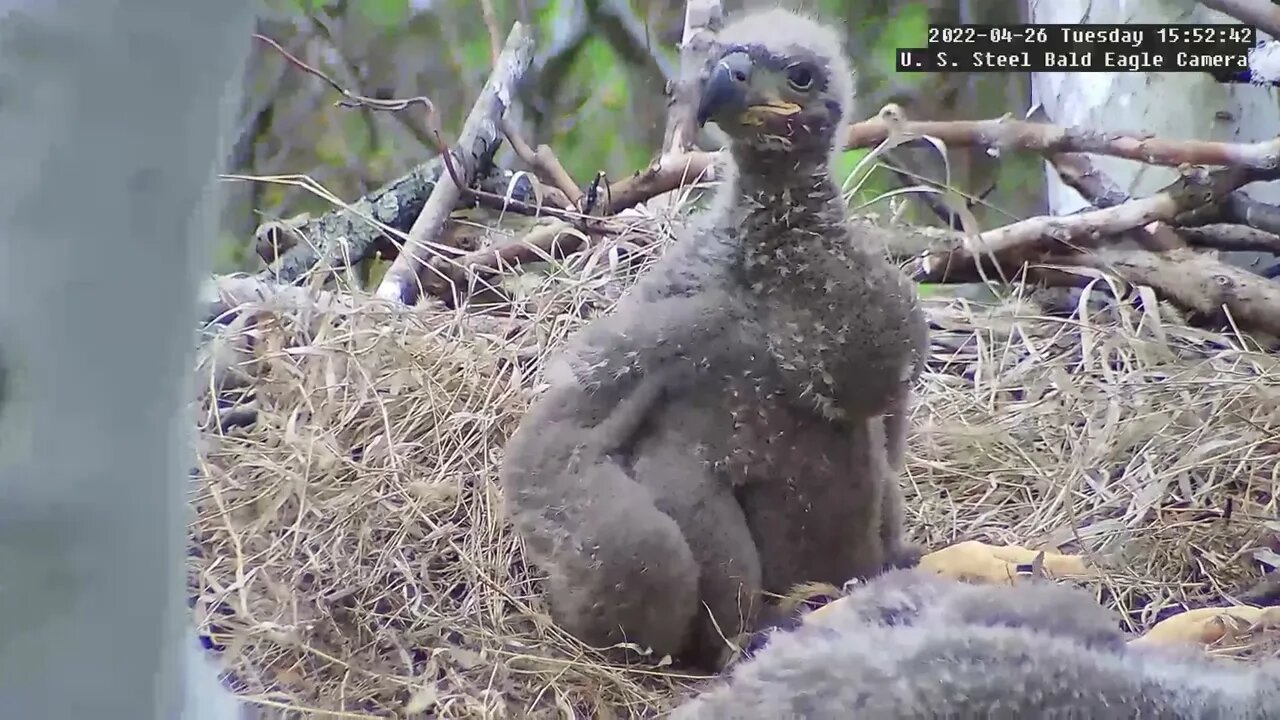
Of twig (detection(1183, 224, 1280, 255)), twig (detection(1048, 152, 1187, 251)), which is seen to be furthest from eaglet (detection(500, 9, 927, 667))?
twig (detection(1183, 224, 1280, 255))

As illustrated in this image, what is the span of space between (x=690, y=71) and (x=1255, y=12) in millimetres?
628

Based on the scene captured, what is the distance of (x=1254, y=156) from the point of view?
3.94 feet

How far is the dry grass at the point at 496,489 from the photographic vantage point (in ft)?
3.10

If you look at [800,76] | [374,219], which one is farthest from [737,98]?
[374,219]

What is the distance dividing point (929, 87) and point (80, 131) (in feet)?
3.13

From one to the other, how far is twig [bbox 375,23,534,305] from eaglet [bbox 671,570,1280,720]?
2.15 ft

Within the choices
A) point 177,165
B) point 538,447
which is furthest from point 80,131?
point 538,447

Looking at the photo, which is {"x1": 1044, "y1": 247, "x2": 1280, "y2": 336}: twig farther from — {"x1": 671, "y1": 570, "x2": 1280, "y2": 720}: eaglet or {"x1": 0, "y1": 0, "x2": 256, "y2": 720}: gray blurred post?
{"x1": 0, "y1": 0, "x2": 256, "y2": 720}: gray blurred post

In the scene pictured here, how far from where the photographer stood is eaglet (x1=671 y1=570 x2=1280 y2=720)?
1.97 ft

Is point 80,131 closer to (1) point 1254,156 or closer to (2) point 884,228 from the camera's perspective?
(2) point 884,228

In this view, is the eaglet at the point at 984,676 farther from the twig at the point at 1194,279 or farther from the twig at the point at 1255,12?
the twig at the point at 1255,12

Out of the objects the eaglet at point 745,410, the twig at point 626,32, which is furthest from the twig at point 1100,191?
the twig at point 626,32

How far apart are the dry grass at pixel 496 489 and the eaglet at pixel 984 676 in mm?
208

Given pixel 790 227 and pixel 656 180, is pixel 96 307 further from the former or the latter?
pixel 656 180
